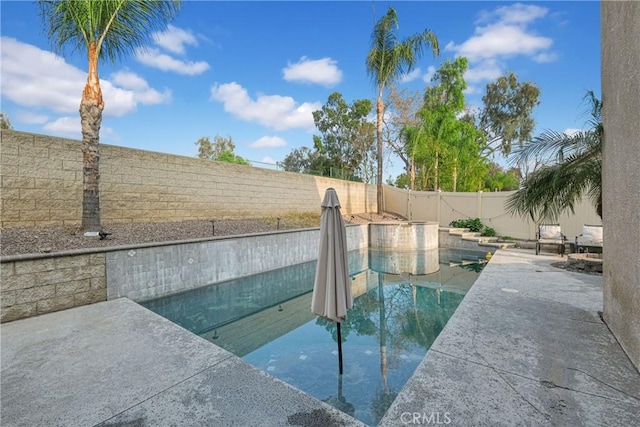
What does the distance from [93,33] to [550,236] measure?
13.5 meters

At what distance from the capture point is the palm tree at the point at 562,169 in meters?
4.42

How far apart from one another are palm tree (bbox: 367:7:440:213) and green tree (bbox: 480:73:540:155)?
12942 millimetres

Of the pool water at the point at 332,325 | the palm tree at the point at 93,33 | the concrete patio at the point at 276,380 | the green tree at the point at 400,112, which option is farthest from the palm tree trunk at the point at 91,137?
the green tree at the point at 400,112

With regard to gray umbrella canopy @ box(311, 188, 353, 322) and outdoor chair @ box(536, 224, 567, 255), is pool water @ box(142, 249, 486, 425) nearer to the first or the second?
gray umbrella canopy @ box(311, 188, 353, 322)

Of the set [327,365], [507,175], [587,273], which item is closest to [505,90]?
[507,175]

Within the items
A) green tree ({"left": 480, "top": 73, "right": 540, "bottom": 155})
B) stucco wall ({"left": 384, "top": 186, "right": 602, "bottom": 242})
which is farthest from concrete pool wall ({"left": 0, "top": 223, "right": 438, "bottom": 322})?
green tree ({"left": 480, "top": 73, "right": 540, "bottom": 155})

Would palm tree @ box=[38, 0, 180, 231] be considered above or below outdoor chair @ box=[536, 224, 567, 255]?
above

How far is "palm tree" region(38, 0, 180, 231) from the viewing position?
562 centimetres

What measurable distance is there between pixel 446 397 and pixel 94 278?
544 cm

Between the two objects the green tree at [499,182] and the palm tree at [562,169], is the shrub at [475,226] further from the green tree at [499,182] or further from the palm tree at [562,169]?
the green tree at [499,182]

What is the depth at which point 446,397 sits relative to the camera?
2.16 meters

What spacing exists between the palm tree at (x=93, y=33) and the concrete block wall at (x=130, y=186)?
3.38 ft

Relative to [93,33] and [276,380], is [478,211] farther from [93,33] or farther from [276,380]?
[93,33]

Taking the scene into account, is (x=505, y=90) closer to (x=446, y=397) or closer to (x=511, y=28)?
(x=511, y=28)
